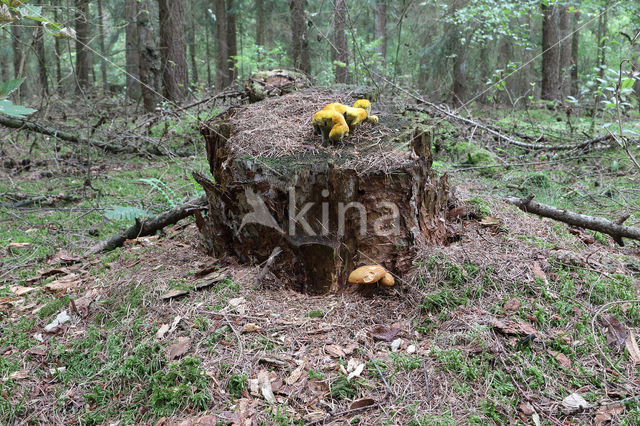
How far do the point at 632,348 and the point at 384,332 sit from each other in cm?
148

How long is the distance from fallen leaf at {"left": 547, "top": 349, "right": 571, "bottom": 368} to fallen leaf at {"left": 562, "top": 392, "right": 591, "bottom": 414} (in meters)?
0.20

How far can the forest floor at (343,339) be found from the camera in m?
2.30

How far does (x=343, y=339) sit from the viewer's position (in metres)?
2.80

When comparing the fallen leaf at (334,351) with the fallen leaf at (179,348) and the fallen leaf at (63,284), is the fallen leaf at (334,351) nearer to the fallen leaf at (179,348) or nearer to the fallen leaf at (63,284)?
the fallen leaf at (179,348)

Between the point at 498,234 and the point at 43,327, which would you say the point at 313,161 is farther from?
the point at 43,327

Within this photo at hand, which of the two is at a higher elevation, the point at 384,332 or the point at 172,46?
the point at 172,46

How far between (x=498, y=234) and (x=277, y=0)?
637 inches

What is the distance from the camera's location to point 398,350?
2695 mm

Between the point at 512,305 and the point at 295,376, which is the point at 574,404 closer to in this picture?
the point at 512,305

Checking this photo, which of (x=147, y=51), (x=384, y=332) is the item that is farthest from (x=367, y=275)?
(x=147, y=51)

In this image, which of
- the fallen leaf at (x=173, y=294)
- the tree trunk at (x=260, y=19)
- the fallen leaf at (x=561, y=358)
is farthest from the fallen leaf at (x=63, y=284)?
the tree trunk at (x=260, y=19)

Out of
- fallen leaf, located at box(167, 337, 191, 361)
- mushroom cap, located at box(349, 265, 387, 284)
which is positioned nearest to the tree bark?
mushroom cap, located at box(349, 265, 387, 284)

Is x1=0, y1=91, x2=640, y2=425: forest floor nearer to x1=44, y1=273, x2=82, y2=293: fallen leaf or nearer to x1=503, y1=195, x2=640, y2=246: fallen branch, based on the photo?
x1=44, y1=273, x2=82, y2=293: fallen leaf

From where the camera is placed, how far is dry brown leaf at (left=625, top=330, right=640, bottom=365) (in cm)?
247
